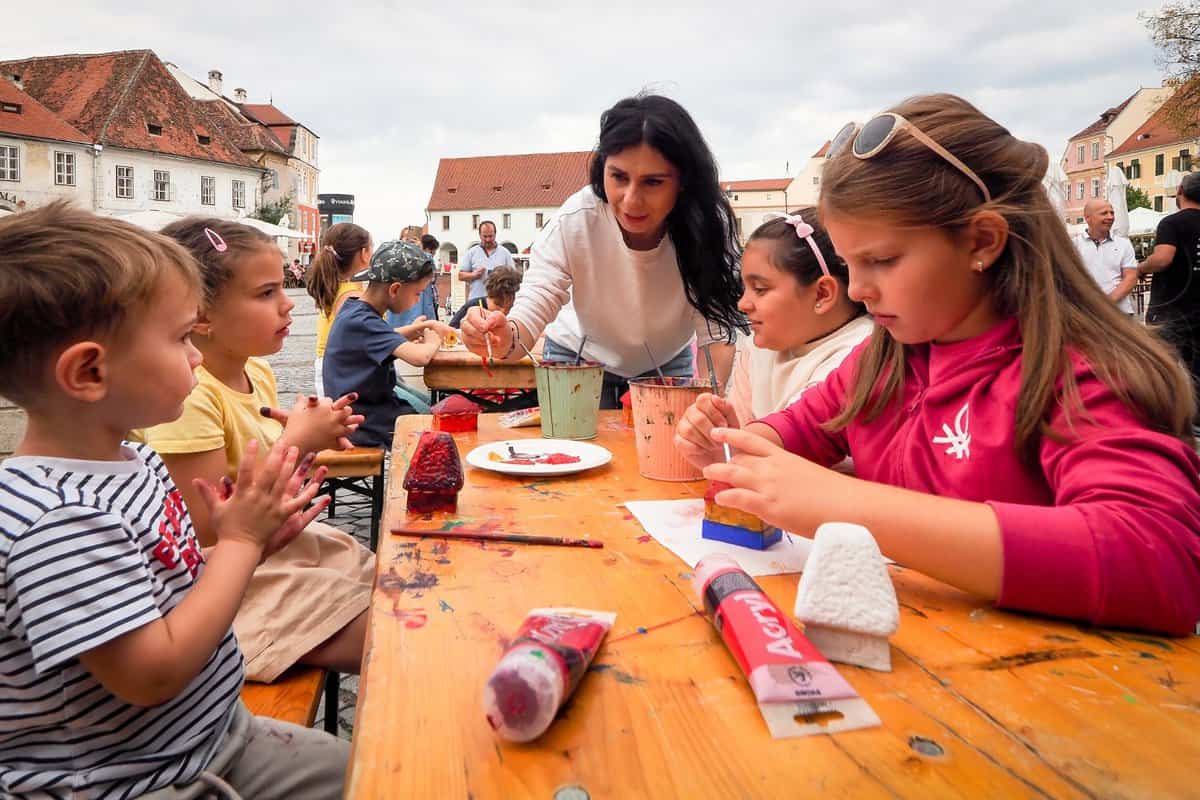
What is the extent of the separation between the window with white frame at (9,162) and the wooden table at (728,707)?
3484cm

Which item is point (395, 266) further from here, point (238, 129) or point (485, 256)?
point (238, 129)

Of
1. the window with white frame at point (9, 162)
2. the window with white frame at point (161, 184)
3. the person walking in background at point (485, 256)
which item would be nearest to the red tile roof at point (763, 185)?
the window with white frame at point (161, 184)

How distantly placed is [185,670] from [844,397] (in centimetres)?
126

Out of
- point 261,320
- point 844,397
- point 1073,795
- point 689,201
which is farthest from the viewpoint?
point 689,201

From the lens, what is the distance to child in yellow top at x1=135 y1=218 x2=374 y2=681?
146 centimetres

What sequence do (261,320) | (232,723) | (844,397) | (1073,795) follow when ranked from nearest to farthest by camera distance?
(1073,795) < (232,723) < (844,397) < (261,320)

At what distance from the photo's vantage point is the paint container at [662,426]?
5.03 ft

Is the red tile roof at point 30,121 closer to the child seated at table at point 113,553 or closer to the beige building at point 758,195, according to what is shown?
the child seated at table at point 113,553

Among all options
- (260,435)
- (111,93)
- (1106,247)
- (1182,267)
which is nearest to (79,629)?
(260,435)

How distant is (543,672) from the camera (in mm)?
634

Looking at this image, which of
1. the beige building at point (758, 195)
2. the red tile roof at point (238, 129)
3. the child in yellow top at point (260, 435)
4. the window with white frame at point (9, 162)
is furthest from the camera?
the beige building at point (758, 195)

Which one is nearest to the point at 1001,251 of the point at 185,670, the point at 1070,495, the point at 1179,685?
the point at 1070,495

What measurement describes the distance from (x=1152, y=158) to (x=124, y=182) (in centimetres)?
5440

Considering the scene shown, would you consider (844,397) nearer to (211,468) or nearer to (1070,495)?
(1070,495)
